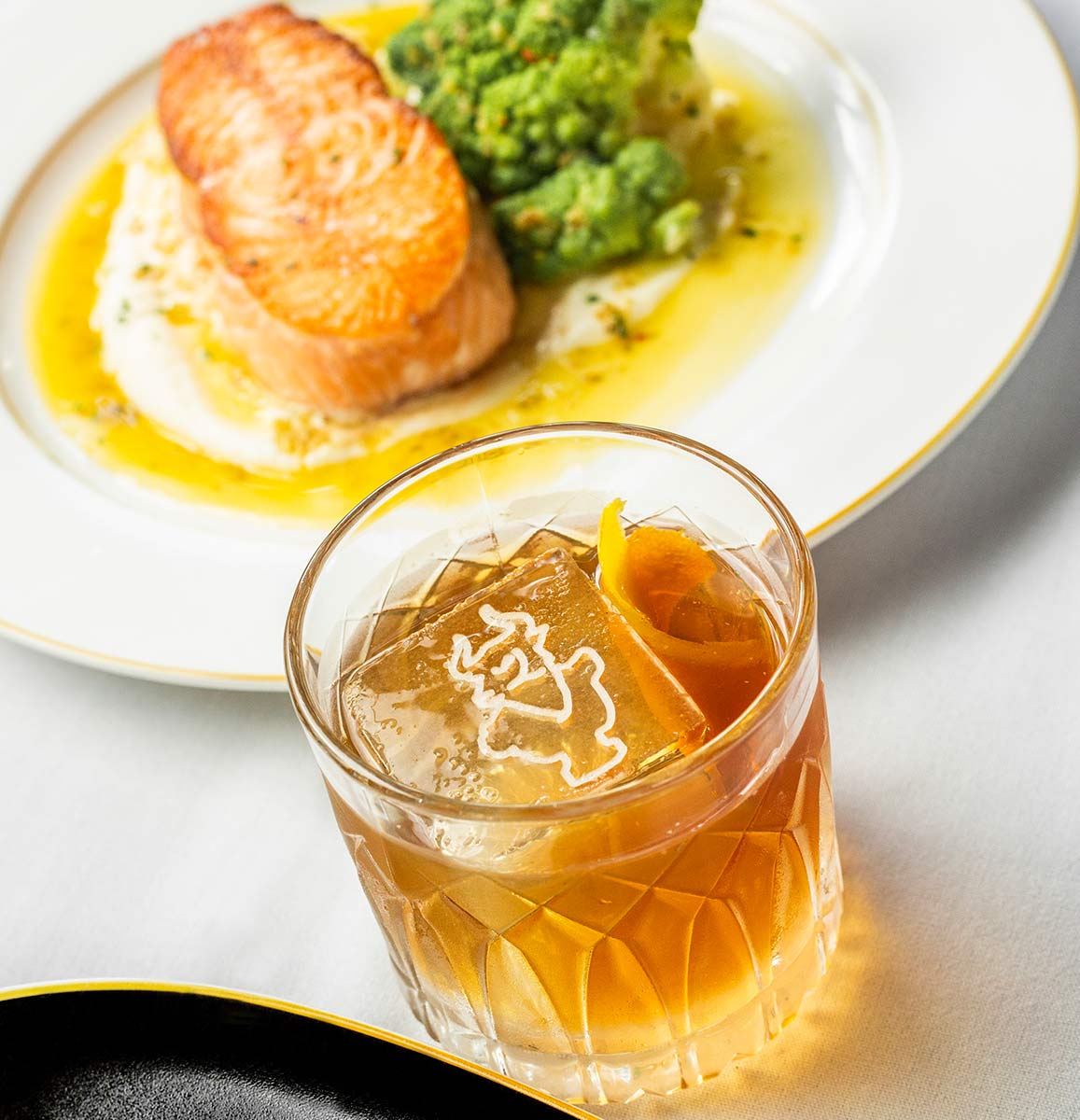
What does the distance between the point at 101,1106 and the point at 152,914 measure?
15.9 inches

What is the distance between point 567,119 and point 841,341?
79 cm

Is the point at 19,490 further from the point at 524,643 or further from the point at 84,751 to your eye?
the point at 524,643

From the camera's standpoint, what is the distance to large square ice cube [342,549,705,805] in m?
1.13

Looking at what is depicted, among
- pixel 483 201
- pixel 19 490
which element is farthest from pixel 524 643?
pixel 483 201

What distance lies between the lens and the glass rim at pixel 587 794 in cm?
104

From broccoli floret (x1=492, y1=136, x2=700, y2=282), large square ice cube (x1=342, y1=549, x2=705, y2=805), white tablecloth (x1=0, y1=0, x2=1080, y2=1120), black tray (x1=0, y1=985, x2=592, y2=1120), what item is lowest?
white tablecloth (x1=0, y1=0, x2=1080, y2=1120)

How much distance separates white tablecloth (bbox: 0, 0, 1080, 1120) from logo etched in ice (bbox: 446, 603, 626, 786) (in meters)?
0.44

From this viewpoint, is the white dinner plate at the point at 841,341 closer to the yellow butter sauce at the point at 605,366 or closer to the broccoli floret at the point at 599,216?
the yellow butter sauce at the point at 605,366

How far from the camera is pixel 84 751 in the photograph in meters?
1.83

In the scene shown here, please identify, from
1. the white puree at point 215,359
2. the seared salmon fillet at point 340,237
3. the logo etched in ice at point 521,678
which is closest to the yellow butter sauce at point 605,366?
the white puree at point 215,359

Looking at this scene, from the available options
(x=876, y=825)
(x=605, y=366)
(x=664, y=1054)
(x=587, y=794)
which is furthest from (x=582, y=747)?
(x=605, y=366)

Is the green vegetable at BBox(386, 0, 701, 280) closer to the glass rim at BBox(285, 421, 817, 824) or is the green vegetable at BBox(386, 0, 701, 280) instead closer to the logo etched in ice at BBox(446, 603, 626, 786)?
the glass rim at BBox(285, 421, 817, 824)

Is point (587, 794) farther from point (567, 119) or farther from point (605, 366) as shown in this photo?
point (567, 119)

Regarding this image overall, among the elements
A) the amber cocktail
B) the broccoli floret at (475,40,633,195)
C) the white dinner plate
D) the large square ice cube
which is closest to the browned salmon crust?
the broccoli floret at (475,40,633,195)
